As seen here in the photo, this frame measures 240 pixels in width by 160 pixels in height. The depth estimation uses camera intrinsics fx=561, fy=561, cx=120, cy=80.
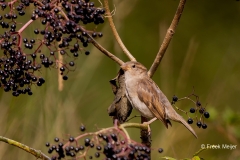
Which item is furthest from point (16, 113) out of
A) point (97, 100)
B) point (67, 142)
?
point (67, 142)

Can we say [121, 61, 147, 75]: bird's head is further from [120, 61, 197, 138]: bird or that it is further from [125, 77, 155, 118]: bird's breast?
[125, 77, 155, 118]: bird's breast

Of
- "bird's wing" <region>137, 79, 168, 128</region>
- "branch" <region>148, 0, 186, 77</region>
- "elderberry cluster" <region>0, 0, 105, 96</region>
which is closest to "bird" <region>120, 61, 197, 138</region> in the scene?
"bird's wing" <region>137, 79, 168, 128</region>

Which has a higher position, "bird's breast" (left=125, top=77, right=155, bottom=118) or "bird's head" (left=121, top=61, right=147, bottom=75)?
"bird's head" (left=121, top=61, right=147, bottom=75)

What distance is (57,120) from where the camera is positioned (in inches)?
265

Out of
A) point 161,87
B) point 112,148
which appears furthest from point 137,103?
point 161,87

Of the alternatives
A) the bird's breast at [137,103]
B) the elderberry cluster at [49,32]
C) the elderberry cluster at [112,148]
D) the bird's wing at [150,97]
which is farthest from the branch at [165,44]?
the bird's wing at [150,97]

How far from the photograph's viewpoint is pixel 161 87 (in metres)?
8.70

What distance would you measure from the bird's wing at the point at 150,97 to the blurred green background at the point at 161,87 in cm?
56

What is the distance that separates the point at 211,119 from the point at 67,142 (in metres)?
3.09

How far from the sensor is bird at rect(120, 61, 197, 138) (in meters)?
5.48

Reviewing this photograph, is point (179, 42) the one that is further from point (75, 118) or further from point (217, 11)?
point (75, 118)

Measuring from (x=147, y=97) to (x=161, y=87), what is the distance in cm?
298

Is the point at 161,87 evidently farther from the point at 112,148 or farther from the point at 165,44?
the point at 112,148

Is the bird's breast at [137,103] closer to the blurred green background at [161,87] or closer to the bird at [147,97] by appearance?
the bird at [147,97]
